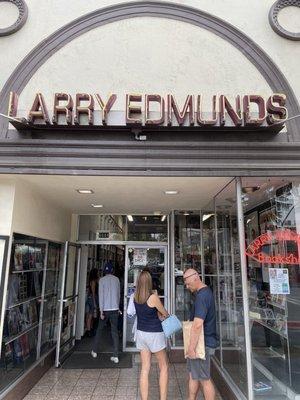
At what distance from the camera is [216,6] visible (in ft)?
14.3

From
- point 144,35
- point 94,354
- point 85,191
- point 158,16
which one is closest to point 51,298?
point 94,354

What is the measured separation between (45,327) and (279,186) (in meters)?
4.30

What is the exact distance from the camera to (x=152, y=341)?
3893 millimetres

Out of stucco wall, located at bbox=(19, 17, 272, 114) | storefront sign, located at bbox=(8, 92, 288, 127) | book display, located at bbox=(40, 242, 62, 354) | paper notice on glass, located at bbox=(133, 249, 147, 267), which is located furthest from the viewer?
paper notice on glass, located at bbox=(133, 249, 147, 267)

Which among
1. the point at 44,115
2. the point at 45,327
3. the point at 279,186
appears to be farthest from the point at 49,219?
the point at 279,186

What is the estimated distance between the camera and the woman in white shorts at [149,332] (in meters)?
3.88

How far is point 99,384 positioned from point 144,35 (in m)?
4.81

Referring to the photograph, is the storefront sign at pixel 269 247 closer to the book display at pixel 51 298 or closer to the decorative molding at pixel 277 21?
the decorative molding at pixel 277 21

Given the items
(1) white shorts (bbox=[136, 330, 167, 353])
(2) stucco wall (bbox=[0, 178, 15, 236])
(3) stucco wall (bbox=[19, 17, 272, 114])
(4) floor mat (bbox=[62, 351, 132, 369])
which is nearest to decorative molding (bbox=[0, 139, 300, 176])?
(2) stucco wall (bbox=[0, 178, 15, 236])

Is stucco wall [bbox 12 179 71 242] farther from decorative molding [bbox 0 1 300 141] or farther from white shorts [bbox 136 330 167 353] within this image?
white shorts [bbox 136 330 167 353]

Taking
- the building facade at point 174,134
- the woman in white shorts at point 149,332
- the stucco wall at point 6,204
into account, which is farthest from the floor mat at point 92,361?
the stucco wall at point 6,204

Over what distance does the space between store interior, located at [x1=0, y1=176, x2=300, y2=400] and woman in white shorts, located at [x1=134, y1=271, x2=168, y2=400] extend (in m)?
0.91

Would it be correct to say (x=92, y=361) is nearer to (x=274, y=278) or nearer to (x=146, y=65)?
(x=274, y=278)

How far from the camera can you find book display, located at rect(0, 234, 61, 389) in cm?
416
